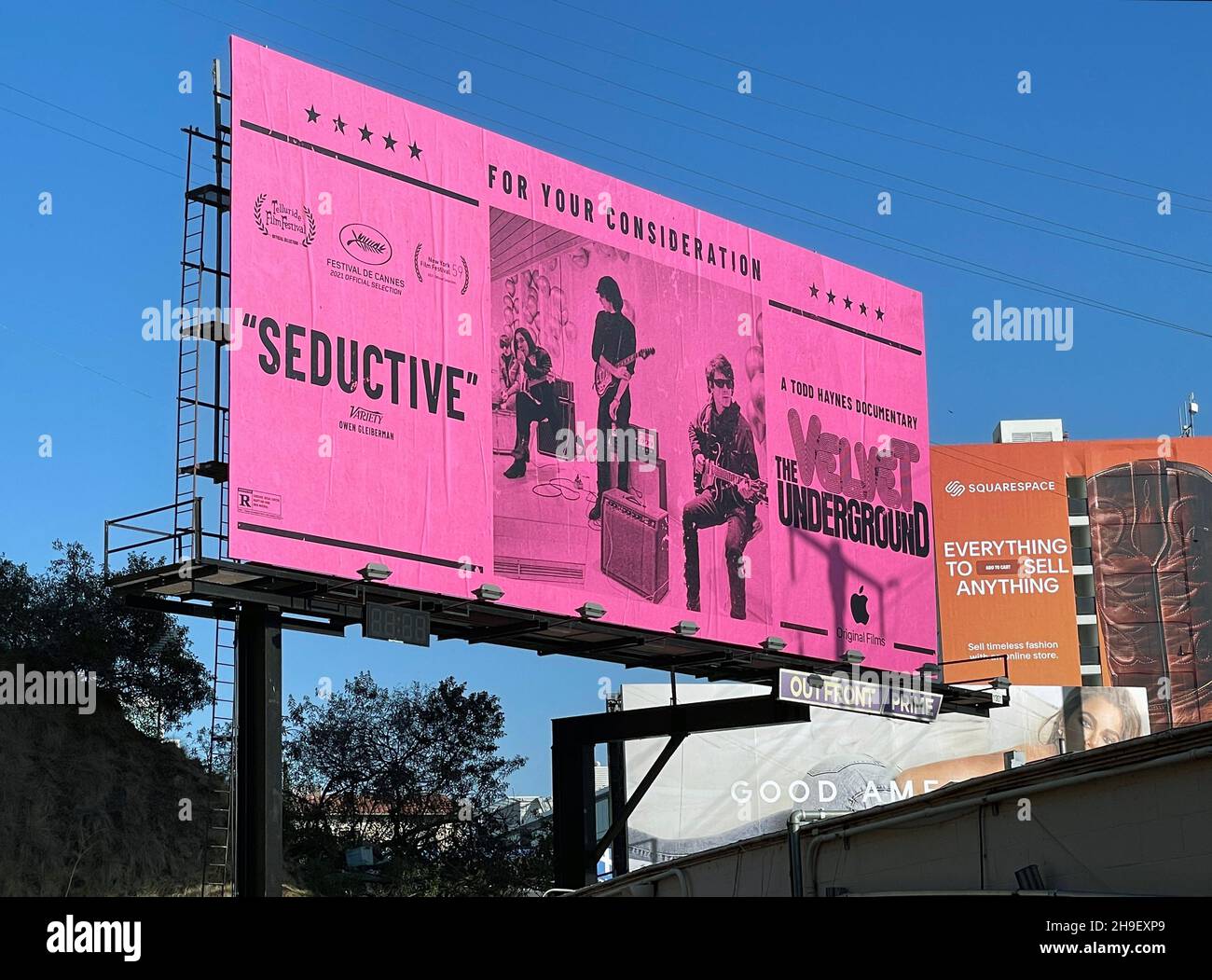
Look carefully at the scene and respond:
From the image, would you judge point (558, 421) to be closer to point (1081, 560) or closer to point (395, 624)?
point (395, 624)

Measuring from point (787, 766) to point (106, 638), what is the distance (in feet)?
77.2

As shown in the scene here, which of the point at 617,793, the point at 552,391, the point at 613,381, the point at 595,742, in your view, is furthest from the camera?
the point at 617,793

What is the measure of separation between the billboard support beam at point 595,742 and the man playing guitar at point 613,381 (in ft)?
11.7

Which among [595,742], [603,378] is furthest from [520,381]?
[595,742]

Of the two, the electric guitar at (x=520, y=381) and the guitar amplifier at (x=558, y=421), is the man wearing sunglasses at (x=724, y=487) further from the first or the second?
the electric guitar at (x=520, y=381)

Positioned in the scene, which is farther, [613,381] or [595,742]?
[595,742]

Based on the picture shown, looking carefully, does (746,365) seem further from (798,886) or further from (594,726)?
(798,886)

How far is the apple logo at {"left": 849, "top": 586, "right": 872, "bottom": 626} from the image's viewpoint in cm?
2525

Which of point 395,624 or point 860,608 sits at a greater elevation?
point 860,608

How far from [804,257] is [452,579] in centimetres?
966

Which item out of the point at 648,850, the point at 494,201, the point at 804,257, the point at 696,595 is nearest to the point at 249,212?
the point at 494,201

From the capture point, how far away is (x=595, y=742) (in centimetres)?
2320

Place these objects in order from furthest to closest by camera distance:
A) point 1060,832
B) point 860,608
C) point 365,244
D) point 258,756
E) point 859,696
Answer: point 860,608 → point 859,696 → point 365,244 → point 258,756 → point 1060,832
